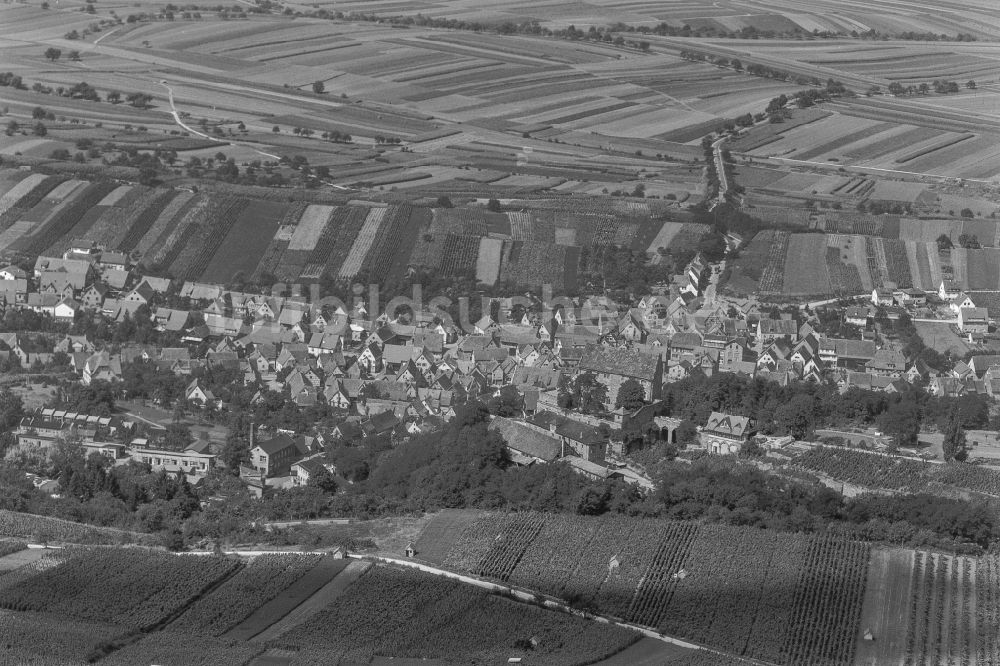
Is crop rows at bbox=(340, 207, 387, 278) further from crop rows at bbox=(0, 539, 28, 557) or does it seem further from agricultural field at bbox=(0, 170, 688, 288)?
crop rows at bbox=(0, 539, 28, 557)

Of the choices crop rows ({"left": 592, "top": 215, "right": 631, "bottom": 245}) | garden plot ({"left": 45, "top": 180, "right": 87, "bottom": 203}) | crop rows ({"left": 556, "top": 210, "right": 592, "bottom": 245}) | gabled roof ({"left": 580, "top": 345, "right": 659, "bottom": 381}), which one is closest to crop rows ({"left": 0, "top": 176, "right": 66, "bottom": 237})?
garden plot ({"left": 45, "top": 180, "right": 87, "bottom": 203})

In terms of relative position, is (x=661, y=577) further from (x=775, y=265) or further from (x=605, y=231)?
(x=605, y=231)

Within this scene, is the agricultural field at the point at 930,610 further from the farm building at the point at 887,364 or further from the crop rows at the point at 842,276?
the crop rows at the point at 842,276

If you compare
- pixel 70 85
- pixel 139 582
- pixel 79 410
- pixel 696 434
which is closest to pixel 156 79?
pixel 70 85

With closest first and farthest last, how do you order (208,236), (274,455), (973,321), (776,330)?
(274,455) < (776,330) < (973,321) < (208,236)

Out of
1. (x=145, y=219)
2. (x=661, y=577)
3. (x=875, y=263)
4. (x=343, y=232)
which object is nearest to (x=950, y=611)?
(x=661, y=577)

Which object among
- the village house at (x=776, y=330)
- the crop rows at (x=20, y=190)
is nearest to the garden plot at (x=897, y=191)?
the village house at (x=776, y=330)
